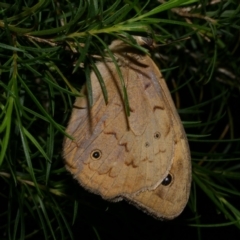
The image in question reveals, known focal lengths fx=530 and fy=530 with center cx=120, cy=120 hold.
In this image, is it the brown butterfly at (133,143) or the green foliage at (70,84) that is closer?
the green foliage at (70,84)

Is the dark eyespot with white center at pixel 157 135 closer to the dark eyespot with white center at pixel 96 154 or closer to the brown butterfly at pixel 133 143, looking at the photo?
the brown butterfly at pixel 133 143

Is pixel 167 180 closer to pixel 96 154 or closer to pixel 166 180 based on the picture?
pixel 166 180

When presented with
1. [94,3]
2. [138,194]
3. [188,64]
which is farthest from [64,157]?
[188,64]

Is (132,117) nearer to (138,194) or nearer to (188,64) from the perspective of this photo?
(138,194)

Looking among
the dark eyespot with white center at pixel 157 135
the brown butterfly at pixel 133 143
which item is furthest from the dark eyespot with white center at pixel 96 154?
the dark eyespot with white center at pixel 157 135

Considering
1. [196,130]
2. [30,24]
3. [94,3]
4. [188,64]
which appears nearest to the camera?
[94,3]

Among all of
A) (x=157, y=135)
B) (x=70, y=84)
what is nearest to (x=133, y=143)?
(x=157, y=135)

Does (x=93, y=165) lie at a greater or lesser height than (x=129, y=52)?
lesser
